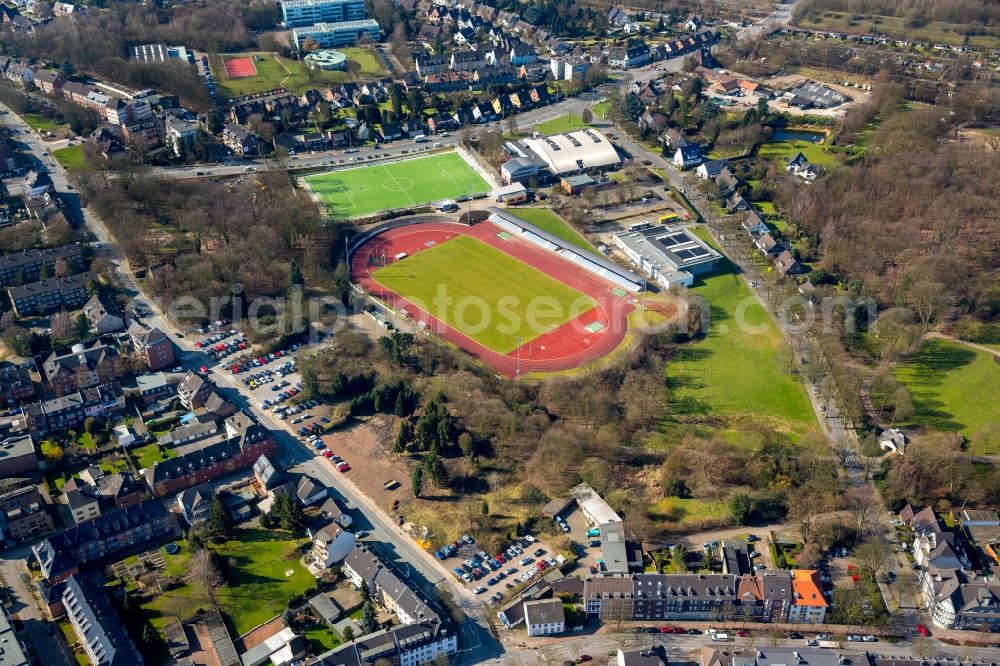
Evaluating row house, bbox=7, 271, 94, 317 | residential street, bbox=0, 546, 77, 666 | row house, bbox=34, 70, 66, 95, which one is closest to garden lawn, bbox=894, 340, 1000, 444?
residential street, bbox=0, 546, 77, 666

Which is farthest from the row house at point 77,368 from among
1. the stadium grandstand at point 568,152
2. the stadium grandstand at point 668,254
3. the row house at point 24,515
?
the stadium grandstand at point 568,152

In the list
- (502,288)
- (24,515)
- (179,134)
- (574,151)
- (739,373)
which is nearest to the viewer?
(24,515)

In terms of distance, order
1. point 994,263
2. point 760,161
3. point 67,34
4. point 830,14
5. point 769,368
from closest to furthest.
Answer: point 769,368
point 994,263
point 760,161
point 67,34
point 830,14

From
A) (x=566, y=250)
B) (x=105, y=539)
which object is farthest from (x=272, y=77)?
(x=105, y=539)

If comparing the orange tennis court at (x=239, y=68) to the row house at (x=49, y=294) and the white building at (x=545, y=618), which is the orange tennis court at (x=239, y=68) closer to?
the row house at (x=49, y=294)

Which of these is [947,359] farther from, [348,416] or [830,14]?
[830,14]

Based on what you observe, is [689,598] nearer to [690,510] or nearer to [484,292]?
[690,510]

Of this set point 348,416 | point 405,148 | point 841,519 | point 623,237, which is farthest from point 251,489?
point 405,148
